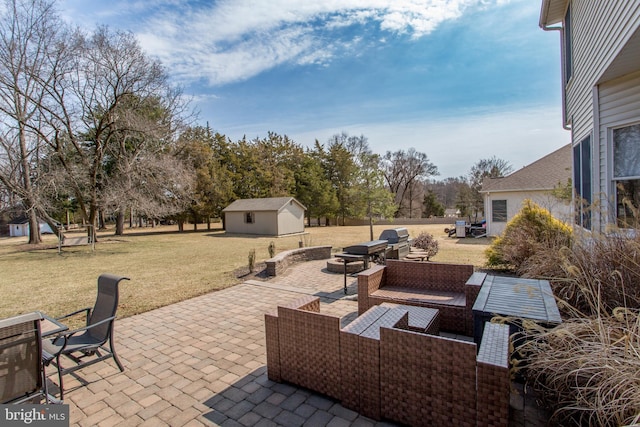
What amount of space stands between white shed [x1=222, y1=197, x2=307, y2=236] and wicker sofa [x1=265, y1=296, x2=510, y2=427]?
20.3m

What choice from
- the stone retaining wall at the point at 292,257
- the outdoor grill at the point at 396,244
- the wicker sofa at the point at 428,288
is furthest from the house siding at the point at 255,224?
the wicker sofa at the point at 428,288

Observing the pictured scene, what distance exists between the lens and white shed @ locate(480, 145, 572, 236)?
15.6 meters

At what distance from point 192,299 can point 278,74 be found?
1149 cm

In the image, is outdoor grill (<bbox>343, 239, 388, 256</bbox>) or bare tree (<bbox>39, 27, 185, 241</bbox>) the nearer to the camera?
outdoor grill (<bbox>343, 239, 388, 256</bbox>)

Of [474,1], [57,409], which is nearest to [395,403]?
[57,409]

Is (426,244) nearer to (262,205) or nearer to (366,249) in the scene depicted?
(366,249)

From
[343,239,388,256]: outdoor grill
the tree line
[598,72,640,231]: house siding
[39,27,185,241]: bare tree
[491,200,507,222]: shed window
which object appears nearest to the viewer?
[598,72,640,231]: house siding

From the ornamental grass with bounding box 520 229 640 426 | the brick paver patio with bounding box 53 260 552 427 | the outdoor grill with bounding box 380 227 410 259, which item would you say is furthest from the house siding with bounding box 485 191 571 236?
the brick paver patio with bounding box 53 260 552 427

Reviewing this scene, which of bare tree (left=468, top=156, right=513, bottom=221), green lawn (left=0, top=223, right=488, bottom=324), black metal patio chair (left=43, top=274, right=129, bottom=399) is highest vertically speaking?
bare tree (left=468, top=156, right=513, bottom=221)

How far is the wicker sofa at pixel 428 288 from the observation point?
3.91 metres

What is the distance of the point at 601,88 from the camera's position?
15.8ft

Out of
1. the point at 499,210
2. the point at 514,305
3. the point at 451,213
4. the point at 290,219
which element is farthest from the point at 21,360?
the point at 451,213

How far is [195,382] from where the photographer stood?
124 inches

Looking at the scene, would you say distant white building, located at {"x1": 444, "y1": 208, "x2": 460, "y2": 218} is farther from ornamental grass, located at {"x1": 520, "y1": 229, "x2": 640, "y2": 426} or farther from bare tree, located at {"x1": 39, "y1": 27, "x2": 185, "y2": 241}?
ornamental grass, located at {"x1": 520, "y1": 229, "x2": 640, "y2": 426}
